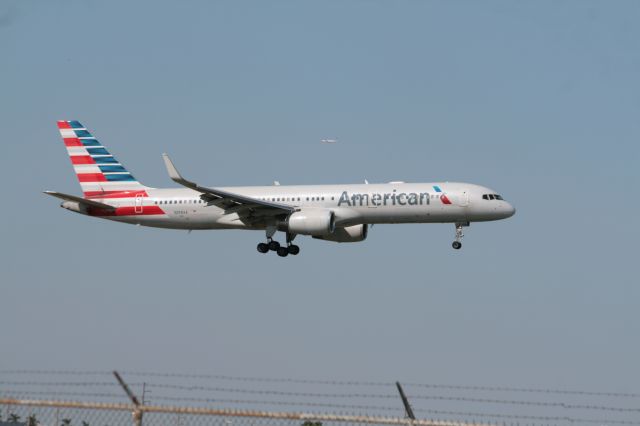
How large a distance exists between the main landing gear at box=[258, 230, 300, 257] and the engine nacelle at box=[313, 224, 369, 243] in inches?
79.6

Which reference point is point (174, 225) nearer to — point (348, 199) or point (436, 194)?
point (348, 199)

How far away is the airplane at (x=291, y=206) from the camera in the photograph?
58.8 meters

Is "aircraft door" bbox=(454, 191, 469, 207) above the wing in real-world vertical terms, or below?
below

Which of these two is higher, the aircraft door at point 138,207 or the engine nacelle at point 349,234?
the aircraft door at point 138,207

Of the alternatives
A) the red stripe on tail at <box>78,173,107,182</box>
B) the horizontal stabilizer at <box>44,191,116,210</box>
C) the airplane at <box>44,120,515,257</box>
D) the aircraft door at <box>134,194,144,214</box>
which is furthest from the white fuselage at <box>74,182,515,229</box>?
the red stripe on tail at <box>78,173,107,182</box>

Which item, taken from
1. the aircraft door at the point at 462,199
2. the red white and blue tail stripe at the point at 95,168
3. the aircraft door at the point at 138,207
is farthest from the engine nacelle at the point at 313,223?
the red white and blue tail stripe at the point at 95,168

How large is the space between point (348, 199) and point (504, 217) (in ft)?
27.8

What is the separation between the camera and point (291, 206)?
202 feet

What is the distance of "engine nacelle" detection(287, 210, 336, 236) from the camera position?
2317 inches

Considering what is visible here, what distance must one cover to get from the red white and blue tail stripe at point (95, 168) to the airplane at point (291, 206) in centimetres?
9

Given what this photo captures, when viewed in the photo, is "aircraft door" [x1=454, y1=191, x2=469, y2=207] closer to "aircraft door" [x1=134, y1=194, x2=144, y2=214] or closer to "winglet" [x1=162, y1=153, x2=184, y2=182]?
"winglet" [x1=162, y1=153, x2=184, y2=182]

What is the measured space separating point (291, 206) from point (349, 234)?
4.81 metres

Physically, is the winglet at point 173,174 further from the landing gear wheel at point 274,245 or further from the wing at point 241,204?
the landing gear wheel at point 274,245

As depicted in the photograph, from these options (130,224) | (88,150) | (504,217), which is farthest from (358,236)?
(88,150)
